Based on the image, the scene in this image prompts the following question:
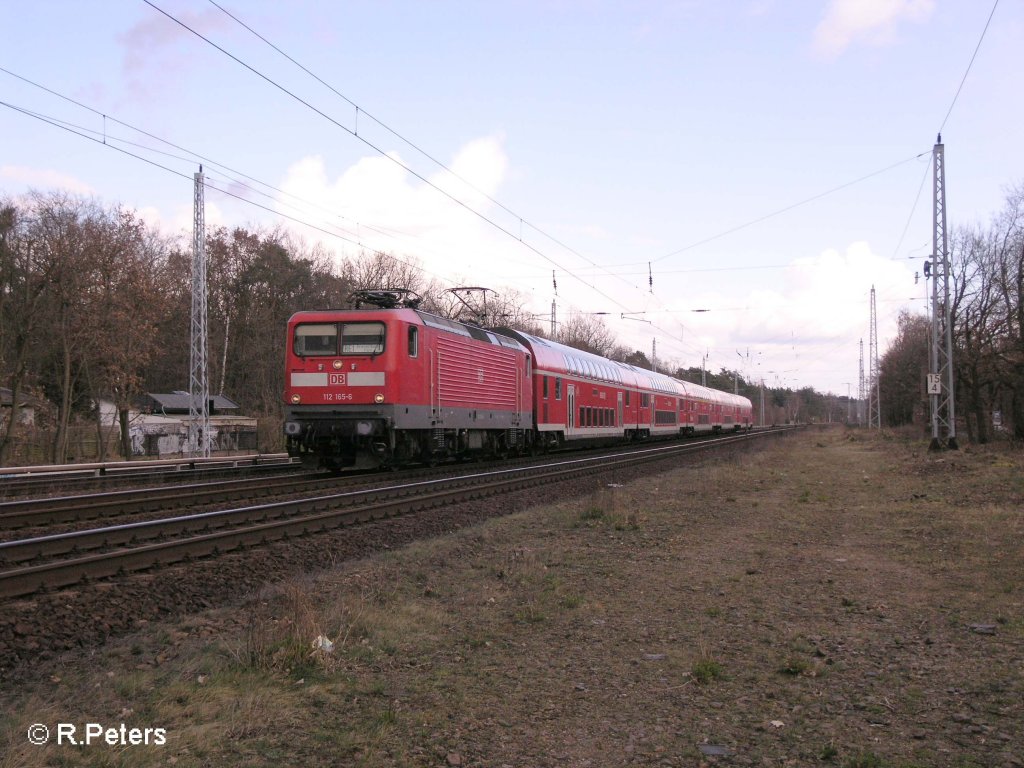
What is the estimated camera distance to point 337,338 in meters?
17.5

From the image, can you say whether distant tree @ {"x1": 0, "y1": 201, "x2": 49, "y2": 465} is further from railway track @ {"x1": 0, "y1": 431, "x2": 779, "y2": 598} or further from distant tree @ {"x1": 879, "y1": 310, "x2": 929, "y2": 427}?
distant tree @ {"x1": 879, "y1": 310, "x2": 929, "y2": 427}

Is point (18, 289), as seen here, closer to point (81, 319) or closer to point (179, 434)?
point (81, 319)

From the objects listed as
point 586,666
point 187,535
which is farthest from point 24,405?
point 586,666

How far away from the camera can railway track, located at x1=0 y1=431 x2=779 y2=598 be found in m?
7.49

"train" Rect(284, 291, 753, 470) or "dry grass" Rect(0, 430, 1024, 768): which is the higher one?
"train" Rect(284, 291, 753, 470)

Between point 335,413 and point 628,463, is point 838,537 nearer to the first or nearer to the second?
point 335,413

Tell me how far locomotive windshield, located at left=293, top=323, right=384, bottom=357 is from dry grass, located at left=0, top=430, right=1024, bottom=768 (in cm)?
774

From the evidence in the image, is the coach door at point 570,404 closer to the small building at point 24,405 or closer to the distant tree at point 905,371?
the small building at point 24,405

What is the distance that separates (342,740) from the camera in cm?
425

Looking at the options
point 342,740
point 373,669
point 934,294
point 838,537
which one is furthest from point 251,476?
point 934,294

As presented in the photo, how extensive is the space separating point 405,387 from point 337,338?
186 centimetres

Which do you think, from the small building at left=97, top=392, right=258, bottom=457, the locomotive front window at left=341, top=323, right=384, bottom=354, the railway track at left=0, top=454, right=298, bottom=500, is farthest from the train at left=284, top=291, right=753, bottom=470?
the small building at left=97, top=392, right=258, bottom=457

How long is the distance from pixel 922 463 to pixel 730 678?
2185 cm

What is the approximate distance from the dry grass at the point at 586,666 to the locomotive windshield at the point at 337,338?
7.74 metres
